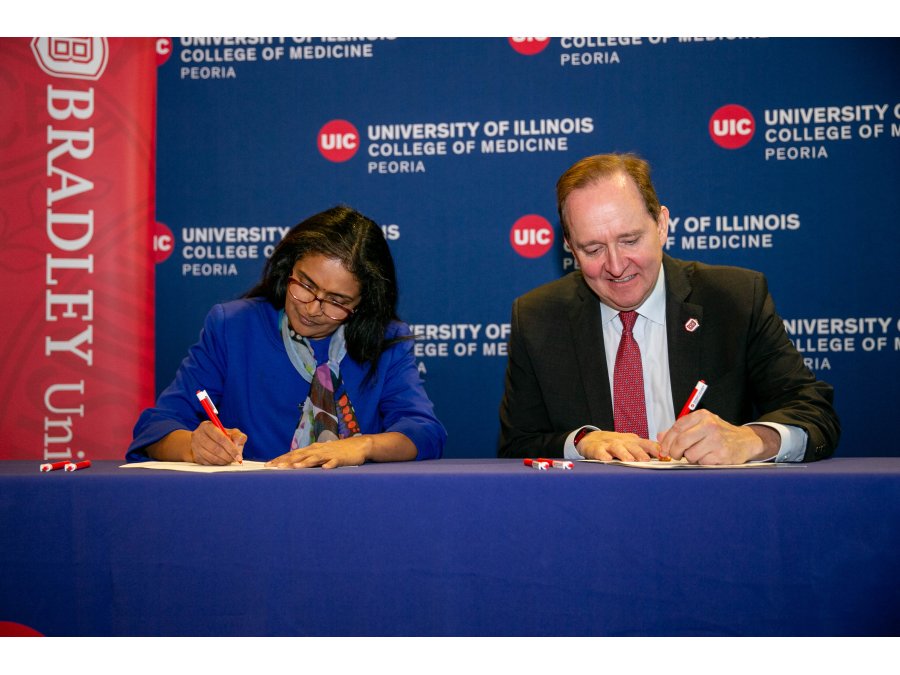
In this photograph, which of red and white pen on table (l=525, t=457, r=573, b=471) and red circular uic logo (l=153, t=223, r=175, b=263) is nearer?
red and white pen on table (l=525, t=457, r=573, b=471)

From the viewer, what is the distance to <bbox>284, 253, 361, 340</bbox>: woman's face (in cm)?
185

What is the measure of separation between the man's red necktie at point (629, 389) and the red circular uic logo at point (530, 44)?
5.95ft

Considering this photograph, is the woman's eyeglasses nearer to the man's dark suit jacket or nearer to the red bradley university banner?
the man's dark suit jacket

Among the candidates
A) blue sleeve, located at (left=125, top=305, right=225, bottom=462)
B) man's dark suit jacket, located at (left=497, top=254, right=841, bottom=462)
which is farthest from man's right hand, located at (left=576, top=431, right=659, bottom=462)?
blue sleeve, located at (left=125, top=305, right=225, bottom=462)

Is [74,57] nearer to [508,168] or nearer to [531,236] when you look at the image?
[508,168]

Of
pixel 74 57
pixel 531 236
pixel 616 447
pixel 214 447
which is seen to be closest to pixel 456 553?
pixel 616 447

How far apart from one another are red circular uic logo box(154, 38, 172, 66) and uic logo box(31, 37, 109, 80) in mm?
374

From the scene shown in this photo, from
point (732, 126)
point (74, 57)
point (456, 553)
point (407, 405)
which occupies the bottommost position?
point (456, 553)

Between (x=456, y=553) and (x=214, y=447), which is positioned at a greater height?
(x=214, y=447)

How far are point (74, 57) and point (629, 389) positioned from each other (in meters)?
2.85

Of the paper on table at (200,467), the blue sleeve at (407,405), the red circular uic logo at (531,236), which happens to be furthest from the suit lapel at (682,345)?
the red circular uic logo at (531,236)

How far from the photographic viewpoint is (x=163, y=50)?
326cm

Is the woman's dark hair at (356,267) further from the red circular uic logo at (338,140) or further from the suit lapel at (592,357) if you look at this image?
the red circular uic logo at (338,140)

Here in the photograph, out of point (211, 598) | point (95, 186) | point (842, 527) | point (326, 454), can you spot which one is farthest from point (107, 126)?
point (842, 527)
